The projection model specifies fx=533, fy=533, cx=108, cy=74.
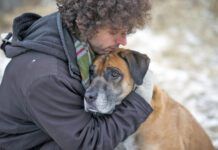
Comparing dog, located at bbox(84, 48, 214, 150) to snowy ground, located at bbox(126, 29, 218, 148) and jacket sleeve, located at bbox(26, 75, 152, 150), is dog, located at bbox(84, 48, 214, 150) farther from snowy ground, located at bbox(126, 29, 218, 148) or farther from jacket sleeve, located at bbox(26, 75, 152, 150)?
snowy ground, located at bbox(126, 29, 218, 148)

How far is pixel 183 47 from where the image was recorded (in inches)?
284

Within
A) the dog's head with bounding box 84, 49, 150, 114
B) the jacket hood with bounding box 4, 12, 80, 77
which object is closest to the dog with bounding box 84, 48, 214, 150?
the dog's head with bounding box 84, 49, 150, 114

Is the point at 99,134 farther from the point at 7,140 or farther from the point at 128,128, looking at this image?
the point at 7,140

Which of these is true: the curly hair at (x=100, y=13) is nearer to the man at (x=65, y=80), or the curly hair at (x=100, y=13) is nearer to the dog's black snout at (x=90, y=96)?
the man at (x=65, y=80)

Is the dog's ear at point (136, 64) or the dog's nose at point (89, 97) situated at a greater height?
the dog's ear at point (136, 64)

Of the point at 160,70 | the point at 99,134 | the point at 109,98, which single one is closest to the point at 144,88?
the point at 109,98

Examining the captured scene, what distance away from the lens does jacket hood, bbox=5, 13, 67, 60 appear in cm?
316

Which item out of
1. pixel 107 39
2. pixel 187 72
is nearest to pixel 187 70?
pixel 187 72

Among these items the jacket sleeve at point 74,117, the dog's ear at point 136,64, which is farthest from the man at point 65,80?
Answer: the dog's ear at point 136,64

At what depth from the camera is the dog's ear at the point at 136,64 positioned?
3.40 metres

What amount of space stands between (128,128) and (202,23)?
480 centimetres

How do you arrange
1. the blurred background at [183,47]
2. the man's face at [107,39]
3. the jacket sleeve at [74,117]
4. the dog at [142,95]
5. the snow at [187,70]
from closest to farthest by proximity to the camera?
the jacket sleeve at [74,117] < the man's face at [107,39] < the dog at [142,95] < the snow at [187,70] < the blurred background at [183,47]

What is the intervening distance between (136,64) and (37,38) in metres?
0.66

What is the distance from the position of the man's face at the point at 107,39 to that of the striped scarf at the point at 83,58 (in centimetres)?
6
